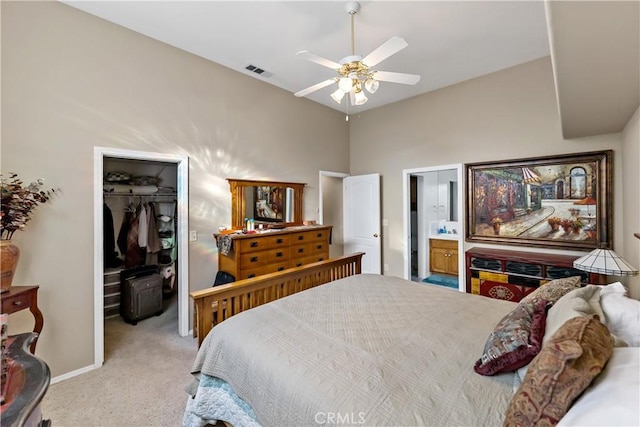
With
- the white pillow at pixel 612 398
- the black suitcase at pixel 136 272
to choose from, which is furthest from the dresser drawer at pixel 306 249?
the white pillow at pixel 612 398

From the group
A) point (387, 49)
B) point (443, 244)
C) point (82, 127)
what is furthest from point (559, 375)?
point (443, 244)

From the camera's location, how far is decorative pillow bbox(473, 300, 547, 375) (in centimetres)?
112

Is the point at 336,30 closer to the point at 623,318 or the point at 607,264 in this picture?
the point at 623,318

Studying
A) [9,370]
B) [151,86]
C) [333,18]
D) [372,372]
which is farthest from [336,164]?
[9,370]

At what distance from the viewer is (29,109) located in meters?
2.25

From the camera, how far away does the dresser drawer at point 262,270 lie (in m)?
3.25

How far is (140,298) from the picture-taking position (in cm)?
346

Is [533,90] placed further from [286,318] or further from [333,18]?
[286,318]

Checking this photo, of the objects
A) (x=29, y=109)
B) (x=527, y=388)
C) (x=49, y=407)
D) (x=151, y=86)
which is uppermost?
(x=151, y=86)

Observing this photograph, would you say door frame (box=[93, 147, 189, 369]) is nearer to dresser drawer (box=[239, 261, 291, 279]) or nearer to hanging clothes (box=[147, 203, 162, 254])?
dresser drawer (box=[239, 261, 291, 279])

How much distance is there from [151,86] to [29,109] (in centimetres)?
102

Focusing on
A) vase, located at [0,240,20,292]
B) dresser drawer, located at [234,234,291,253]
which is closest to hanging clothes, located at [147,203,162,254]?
dresser drawer, located at [234,234,291,253]

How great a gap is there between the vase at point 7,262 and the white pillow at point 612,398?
2992 millimetres

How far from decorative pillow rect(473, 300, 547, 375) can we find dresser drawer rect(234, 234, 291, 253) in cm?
257
